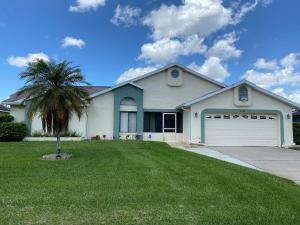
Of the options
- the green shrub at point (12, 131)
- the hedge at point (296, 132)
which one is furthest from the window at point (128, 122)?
the hedge at point (296, 132)

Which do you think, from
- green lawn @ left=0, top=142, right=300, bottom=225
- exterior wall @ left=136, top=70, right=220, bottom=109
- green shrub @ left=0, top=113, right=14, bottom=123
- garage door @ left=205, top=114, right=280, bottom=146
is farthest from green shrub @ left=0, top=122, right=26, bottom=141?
garage door @ left=205, top=114, right=280, bottom=146

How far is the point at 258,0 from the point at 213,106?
745 cm

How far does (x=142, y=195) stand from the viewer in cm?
676

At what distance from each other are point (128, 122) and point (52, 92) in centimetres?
1137

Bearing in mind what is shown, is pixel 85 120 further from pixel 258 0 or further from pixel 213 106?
pixel 258 0

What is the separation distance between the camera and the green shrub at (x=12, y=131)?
2113 cm

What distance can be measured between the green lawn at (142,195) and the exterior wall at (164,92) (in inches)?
546

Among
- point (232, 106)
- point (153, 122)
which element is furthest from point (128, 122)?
A: point (232, 106)

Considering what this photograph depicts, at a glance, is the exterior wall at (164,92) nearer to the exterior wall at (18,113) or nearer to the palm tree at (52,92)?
the exterior wall at (18,113)

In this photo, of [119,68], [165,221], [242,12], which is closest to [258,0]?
[242,12]

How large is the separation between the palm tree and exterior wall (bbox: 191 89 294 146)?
968cm

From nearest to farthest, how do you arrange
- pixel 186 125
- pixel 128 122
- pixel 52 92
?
1. pixel 52 92
2. pixel 186 125
3. pixel 128 122

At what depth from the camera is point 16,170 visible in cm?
965

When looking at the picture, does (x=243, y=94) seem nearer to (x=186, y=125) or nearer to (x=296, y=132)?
(x=186, y=125)
